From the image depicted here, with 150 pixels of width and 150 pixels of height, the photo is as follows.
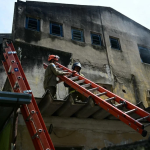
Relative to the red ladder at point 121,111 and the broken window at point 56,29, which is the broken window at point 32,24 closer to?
the broken window at point 56,29

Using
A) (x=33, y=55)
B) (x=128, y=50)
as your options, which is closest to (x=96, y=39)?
(x=128, y=50)

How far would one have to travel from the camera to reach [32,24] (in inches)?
407

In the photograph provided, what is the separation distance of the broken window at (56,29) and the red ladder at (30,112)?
6.26m

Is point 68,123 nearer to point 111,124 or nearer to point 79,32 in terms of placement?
point 111,124

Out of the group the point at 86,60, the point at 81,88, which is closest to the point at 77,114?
the point at 81,88

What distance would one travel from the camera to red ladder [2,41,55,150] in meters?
3.47

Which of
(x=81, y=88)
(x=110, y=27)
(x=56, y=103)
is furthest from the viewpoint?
(x=110, y=27)

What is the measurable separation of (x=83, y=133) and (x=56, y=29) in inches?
270

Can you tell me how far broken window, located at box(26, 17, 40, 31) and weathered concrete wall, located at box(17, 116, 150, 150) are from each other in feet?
20.2

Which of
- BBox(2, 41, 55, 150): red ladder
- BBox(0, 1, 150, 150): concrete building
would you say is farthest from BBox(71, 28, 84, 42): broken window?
BBox(2, 41, 55, 150): red ladder

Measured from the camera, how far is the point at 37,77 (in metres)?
8.18

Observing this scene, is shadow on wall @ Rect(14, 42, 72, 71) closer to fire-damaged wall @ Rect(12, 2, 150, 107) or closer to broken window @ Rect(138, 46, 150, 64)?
fire-damaged wall @ Rect(12, 2, 150, 107)

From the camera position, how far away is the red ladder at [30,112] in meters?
3.47

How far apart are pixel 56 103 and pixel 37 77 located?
3.64 meters
